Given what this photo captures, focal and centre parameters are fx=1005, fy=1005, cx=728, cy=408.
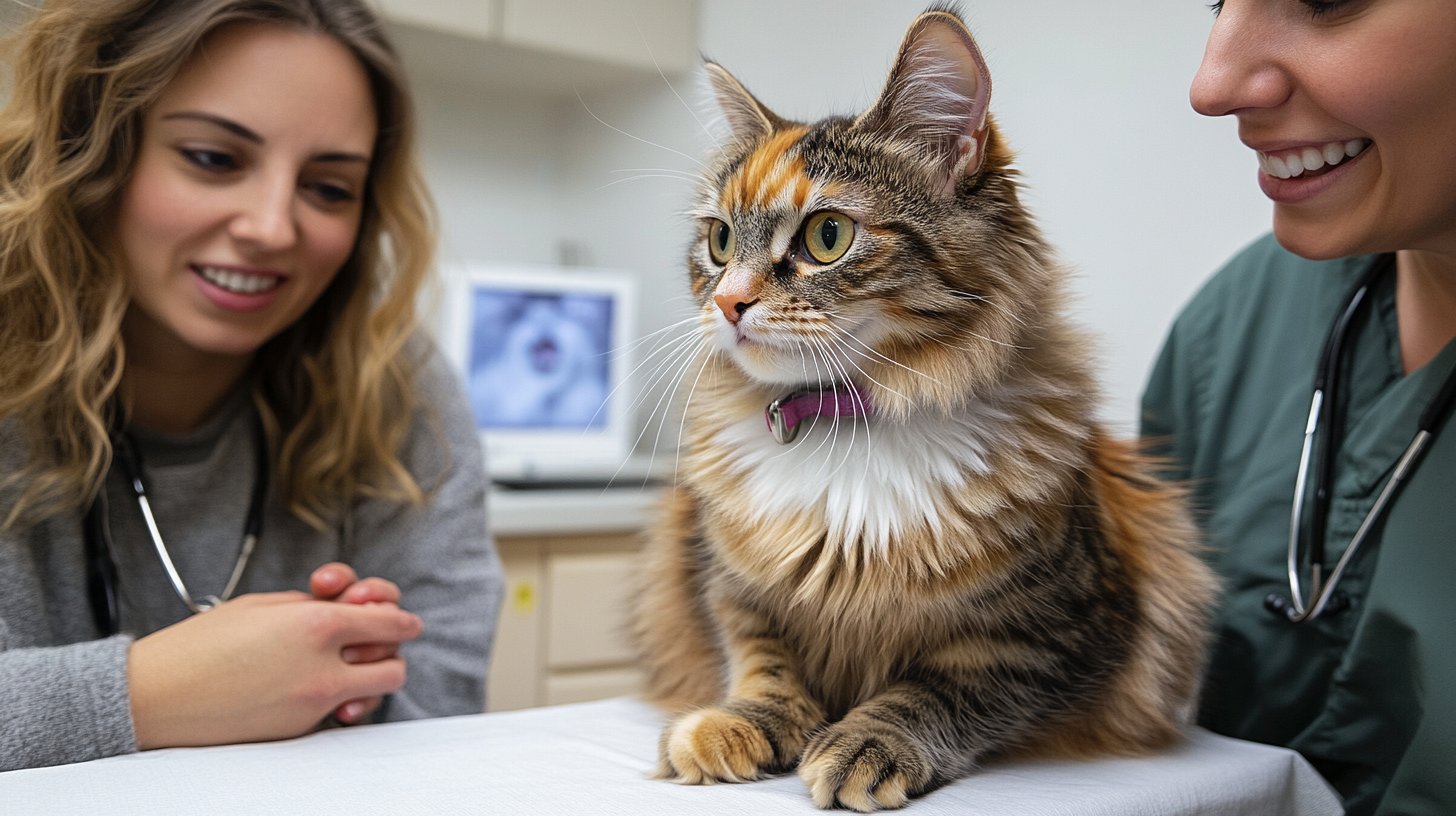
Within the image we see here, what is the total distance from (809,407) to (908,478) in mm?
106

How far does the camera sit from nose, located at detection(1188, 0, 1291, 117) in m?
0.78

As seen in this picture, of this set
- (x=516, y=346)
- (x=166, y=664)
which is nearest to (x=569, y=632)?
(x=516, y=346)

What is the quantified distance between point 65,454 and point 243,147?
1.35 feet

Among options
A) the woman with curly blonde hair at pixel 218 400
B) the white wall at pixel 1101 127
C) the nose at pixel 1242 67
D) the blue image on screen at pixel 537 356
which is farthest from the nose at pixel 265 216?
the blue image on screen at pixel 537 356

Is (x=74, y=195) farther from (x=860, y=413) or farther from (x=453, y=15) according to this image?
(x=453, y=15)

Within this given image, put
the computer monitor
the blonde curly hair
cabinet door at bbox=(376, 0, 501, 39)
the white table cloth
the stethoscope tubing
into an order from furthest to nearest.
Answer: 1. the computer monitor
2. cabinet door at bbox=(376, 0, 501, 39)
3. the blonde curly hair
4. the stethoscope tubing
5. the white table cloth

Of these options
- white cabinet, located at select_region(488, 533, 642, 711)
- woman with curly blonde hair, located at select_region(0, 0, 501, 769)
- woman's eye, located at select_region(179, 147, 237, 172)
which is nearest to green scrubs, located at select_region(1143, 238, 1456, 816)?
woman with curly blonde hair, located at select_region(0, 0, 501, 769)

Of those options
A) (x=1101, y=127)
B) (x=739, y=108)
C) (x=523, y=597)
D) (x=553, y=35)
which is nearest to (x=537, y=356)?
(x=523, y=597)

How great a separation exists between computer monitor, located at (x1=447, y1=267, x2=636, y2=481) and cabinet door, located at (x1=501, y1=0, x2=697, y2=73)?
652 mm

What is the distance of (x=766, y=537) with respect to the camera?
88 centimetres

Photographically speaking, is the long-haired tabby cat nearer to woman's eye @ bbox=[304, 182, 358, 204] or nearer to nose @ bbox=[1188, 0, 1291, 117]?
nose @ bbox=[1188, 0, 1291, 117]

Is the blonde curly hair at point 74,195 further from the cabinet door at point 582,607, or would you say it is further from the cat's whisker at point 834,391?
the cabinet door at point 582,607

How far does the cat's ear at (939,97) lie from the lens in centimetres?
77

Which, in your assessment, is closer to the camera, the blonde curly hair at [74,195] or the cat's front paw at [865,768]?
the cat's front paw at [865,768]
